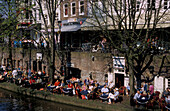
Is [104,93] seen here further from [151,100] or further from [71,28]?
[71,28]

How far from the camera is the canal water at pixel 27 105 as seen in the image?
1759cm

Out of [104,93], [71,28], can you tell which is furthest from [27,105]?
[71,28]

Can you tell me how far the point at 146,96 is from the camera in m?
15.9

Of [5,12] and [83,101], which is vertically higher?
[5,12]

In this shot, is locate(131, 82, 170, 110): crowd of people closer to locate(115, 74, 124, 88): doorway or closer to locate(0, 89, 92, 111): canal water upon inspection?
locate(0, 89, 92, 111): canal water

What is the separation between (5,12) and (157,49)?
18.5m

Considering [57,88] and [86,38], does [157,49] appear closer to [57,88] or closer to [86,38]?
[57,88]

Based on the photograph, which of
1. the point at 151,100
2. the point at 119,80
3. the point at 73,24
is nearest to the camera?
the point at 151,100

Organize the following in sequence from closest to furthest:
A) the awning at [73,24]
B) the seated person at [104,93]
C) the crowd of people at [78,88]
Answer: the seated person at [104,93] → the crowd of people at [78,88] → the awning at [73,24]

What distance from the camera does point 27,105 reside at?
18.8m

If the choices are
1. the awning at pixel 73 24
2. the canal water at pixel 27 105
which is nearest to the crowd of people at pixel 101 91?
the canal water at pixel 27 105

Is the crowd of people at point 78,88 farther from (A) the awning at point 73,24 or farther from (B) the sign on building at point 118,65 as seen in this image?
(A) the awning at point 73,24

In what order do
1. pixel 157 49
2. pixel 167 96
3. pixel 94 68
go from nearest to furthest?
pixel 167 96 → pixel 157 49 → pixel 94 68

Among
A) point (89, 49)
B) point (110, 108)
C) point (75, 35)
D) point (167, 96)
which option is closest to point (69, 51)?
point (89, 49)
